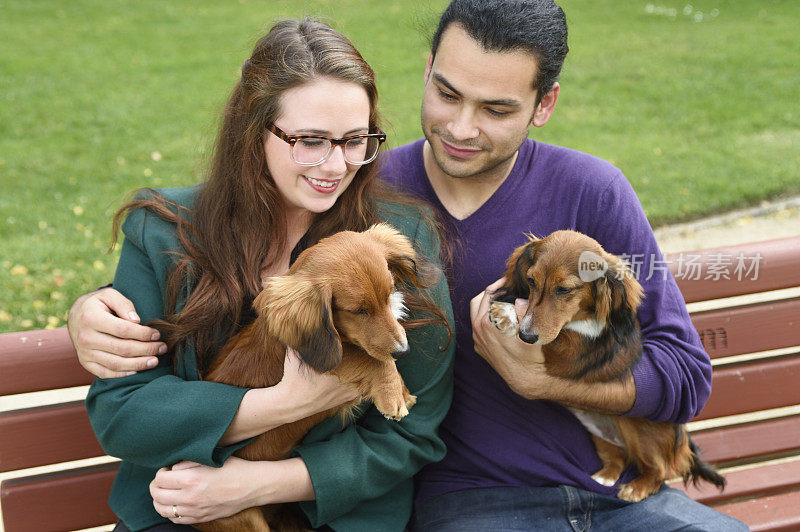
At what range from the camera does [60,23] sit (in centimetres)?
1383

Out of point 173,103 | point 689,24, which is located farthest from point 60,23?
point 689,24

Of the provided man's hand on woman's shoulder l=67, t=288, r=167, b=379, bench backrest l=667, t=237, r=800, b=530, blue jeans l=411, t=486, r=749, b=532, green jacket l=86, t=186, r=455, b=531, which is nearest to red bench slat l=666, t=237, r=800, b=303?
bench backrest l=667, t=237, r=800, b=530

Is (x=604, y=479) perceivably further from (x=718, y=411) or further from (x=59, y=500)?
(x=59, y=500)

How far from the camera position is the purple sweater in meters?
3.04

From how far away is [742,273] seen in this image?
3627 mm

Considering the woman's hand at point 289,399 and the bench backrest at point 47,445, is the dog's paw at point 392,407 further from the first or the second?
the bench backrest at point 47,445

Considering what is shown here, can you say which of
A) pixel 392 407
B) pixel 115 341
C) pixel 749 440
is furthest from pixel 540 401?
pixel 115 341

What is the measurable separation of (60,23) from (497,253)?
520 inches

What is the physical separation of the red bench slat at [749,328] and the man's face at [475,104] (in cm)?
134

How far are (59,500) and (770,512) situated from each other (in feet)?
10.2

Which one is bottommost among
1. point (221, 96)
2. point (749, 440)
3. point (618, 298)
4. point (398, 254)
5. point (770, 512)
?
point (770, 512)

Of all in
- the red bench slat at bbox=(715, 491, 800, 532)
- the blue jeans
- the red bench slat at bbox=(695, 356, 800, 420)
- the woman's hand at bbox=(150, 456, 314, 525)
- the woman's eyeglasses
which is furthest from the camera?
the red bench slat at bbox=(695, 356, 800, 420)

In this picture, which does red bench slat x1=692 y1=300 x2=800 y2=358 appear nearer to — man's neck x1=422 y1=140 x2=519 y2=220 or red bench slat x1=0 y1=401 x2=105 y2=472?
man's neck x1=422 y1=140 x2=519 y2=220

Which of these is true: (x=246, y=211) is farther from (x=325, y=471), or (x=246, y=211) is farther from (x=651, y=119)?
(x=651, y=119)
